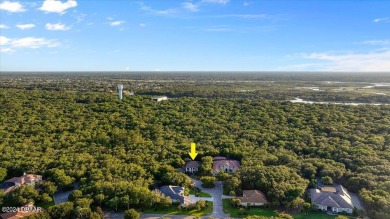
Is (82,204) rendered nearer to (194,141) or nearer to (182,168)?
(182,168)

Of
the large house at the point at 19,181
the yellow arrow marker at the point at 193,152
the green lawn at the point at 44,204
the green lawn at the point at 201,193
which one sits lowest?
the green lawn at the point at 44,204

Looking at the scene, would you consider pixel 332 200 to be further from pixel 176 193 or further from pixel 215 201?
pixel 176 193

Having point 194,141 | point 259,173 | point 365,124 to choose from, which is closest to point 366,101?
point 365,124

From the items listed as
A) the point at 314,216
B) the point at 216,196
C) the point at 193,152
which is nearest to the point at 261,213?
the point at 314,216

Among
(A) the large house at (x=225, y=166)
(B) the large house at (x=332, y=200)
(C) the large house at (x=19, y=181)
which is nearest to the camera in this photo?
(B) the large house at (x=332, y=200)

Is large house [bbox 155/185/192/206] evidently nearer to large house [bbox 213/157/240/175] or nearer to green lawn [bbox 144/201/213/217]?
green lawn [bbox 144/201/213/217]

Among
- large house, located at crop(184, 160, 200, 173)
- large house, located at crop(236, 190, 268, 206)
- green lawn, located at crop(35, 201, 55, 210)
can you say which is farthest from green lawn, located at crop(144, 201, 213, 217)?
green lawn, located at crop(35, 201, 55, 210)

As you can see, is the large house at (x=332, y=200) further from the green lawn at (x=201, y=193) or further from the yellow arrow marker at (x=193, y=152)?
the yellow arrow marker at (x=193, y=152)

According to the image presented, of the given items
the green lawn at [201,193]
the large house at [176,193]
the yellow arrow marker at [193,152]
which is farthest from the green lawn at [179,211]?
the yellow arrow marker at [193,152]
